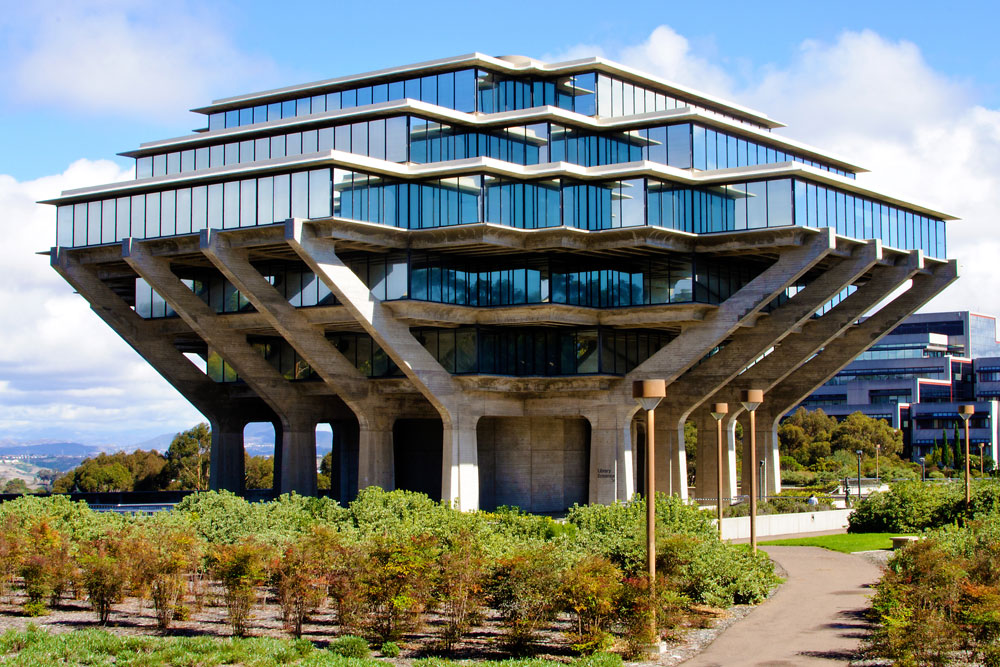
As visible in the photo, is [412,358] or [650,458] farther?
[412,358]

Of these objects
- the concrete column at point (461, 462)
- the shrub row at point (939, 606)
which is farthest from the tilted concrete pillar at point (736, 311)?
the shrub row at point (939, 606)

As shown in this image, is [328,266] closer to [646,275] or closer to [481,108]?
[481,108]

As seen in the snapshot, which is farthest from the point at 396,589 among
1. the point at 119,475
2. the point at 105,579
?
A: the point at 119,475

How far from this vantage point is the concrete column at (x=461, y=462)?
58.3m

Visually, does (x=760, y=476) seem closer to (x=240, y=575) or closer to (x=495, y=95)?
(x=495, y=95)

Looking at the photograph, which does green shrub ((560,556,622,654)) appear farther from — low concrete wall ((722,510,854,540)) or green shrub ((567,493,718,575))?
low concrete wall ((722,510,854,540))

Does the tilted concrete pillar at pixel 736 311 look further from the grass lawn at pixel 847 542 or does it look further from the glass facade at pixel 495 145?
the grass lawn at pixel 847 542

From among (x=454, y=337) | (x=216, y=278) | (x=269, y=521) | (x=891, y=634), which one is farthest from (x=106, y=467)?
(x=891, y=634)

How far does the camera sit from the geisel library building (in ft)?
180

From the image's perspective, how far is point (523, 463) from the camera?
65.5 m

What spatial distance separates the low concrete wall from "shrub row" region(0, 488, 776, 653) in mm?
14721

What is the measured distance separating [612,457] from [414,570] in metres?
35.0

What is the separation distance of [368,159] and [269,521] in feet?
69.8

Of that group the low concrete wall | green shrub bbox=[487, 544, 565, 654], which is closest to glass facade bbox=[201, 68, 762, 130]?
the low concrete wall
